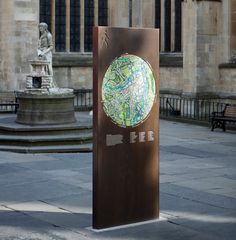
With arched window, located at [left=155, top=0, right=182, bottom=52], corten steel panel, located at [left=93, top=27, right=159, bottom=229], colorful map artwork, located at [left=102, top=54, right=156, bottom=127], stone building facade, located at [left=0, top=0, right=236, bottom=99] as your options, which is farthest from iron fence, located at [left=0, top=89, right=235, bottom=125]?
colorful map artwork, located at [left=102, top=54, right=156, bottom=127]

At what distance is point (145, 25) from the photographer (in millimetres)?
29984

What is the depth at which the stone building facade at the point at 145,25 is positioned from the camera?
961 inches

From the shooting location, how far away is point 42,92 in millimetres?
17516

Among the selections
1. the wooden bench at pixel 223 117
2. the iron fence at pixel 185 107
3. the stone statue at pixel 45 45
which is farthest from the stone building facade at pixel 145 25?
the stone statue at pixel 45 45

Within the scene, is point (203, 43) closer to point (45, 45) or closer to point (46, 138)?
point (45, 45)

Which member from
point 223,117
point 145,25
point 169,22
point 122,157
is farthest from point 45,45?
point 145,25

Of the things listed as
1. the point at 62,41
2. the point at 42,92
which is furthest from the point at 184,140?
the point at 62,41

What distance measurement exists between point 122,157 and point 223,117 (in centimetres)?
1320

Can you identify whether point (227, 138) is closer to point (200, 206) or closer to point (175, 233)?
point (200, 206)

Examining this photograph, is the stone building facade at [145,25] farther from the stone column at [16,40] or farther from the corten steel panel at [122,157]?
the corten steel panel at [122,157]

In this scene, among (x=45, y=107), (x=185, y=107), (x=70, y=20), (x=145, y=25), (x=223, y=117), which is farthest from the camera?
(x=70, y=20)

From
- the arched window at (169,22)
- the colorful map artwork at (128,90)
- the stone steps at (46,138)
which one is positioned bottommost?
the stone steps at (46,138)

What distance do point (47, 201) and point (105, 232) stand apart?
2064 mm

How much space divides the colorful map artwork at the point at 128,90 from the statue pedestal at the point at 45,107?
8.91 m
